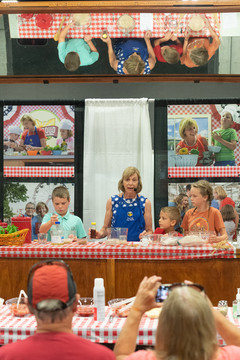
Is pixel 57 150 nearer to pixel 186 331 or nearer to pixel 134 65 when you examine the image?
pixel 134 65

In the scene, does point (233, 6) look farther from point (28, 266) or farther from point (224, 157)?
point (224, 157)

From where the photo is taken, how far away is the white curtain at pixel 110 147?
7.38 metres

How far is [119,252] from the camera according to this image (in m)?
4.89

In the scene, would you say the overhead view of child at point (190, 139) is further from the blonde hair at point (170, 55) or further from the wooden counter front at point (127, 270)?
the wooden counter front at point (127, 270)

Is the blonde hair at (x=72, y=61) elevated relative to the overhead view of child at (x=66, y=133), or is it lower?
elevated

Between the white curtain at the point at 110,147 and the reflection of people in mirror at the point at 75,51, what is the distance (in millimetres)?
526

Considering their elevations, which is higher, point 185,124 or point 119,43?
point 119,43

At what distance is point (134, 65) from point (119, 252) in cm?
332

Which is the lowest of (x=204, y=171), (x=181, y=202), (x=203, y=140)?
(x=181, y=202)

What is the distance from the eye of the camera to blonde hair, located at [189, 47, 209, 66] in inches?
279

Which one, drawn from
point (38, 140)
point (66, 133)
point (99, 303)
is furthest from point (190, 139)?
point (99, 303)

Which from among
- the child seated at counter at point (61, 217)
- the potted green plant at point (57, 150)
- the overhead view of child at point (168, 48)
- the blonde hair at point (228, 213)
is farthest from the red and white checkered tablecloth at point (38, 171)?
the blonde hair at point (228, 213)

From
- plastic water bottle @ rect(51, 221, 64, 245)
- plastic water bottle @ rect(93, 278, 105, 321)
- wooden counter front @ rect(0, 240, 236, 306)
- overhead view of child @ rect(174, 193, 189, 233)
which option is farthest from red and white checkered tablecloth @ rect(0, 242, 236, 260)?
overhead view of child @ rect(174, 193, 189, 233)

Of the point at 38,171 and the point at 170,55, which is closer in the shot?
the point at 170,55
